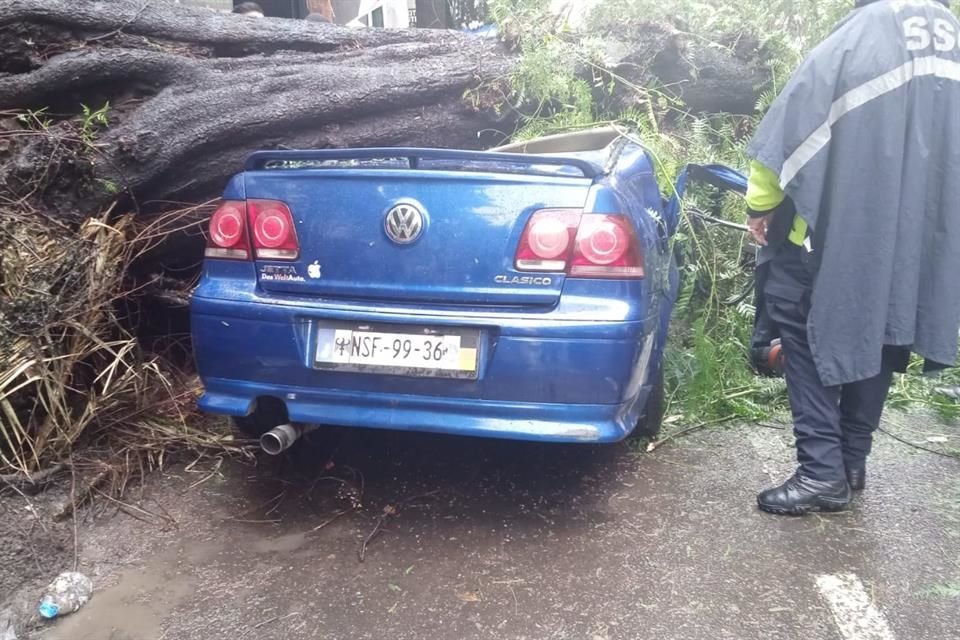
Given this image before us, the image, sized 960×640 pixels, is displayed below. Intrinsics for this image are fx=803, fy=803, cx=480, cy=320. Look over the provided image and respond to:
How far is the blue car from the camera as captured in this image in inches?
102

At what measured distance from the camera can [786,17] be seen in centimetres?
541

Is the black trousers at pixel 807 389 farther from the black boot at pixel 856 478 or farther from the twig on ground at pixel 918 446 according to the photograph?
the twig on ground at pixel 918 446

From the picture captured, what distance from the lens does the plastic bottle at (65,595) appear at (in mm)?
2404

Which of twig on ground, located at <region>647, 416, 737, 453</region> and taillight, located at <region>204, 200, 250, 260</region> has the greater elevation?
taillight, located at <region>204, 200, 250, 260</region>

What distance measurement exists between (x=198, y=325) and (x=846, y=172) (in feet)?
7.55

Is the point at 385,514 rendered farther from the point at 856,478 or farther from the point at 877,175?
A: the point at 877,175

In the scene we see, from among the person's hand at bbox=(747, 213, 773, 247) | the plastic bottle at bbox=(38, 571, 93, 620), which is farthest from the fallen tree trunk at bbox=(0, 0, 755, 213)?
the person's hand at bbox=(747, 213, 773, 247)

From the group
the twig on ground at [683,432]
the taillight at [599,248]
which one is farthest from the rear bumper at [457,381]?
the twig on ground at [683,432]

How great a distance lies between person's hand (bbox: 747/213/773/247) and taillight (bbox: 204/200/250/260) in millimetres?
1841

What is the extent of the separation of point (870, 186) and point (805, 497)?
1145 mm

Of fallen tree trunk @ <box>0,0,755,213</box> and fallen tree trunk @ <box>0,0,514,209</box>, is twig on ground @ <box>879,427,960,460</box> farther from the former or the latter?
fallen tree trunk @ <box>0,0,514,209</box>

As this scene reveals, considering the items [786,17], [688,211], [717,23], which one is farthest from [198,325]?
[786,17]

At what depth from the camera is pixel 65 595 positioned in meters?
2.45

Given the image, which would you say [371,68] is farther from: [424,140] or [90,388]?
[90,388]
